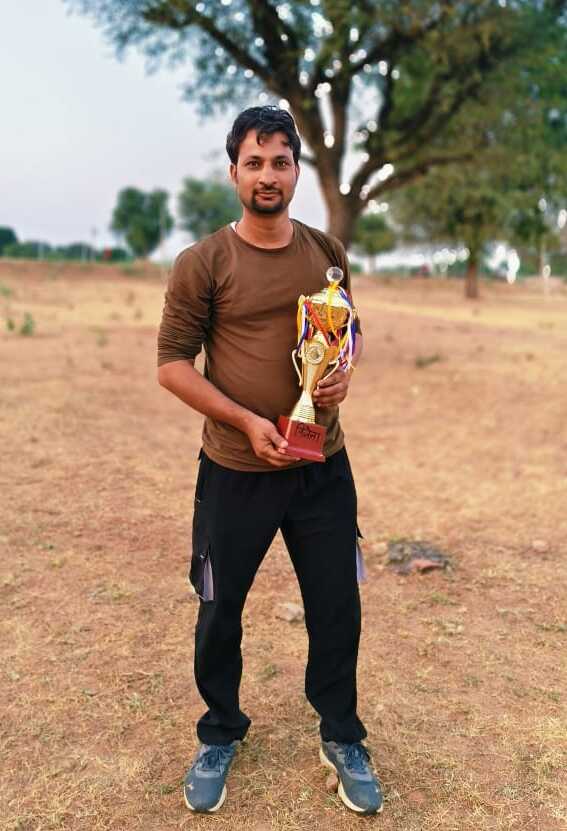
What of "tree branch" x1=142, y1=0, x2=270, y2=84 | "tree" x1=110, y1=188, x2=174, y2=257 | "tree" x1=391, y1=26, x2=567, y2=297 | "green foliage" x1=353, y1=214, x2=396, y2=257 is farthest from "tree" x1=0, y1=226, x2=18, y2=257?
"tree branch" x1=142, y1=0, x2=270, y2=84

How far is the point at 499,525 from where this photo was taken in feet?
17.7

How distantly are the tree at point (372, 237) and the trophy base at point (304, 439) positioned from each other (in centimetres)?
3311

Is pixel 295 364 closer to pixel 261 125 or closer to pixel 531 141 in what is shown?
pixel 261 125

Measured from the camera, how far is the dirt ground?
2582 mm

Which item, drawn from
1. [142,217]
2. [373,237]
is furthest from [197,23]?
[142,217]

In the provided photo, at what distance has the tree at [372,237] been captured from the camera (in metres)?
39.1

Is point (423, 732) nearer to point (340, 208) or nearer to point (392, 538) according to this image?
point (392, 538)

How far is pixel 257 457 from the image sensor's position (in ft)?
7.75

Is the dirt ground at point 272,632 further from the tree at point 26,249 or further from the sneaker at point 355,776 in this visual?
the tree at point 26,249

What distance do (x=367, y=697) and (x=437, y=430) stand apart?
5254 mm

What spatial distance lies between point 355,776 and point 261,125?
2154mm

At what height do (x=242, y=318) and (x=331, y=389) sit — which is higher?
(x=242, y=318)

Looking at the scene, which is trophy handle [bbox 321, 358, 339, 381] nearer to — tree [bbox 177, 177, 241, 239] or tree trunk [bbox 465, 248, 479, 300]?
tree trunk [bbox 465, 248, 479, 300]

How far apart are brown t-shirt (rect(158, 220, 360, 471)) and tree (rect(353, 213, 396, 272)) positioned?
32.9 m
